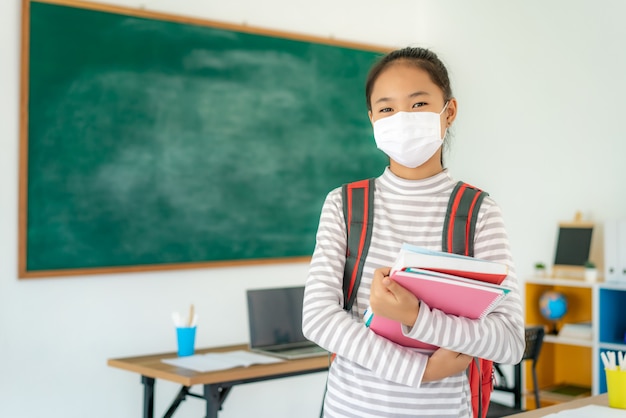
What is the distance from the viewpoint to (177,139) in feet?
12.9

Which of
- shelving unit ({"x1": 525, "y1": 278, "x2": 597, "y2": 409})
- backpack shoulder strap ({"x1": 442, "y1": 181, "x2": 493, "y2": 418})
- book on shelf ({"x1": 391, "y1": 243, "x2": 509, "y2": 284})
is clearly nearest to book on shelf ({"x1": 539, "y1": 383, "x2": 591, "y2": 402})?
shelving unit ({"x1": 525, "y1": 278, "x2": 597, "y2": 409})

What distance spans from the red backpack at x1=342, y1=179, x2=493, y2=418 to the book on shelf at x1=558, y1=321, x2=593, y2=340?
2897mm

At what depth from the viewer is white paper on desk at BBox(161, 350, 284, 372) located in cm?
291

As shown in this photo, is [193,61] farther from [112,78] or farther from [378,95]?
[378,95]

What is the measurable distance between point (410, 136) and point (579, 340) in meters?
3.08

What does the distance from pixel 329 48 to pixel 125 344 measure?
6.79 ft

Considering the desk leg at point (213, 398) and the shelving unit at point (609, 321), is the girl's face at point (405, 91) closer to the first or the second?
the desk leg at point (213, 398)

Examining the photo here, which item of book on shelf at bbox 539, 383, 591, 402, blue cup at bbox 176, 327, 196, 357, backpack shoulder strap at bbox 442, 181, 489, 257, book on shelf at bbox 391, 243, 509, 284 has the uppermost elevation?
backpack shoulder strap at bbox 442, 181, 489, 257

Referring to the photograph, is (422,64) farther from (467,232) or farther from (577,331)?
(577,331)

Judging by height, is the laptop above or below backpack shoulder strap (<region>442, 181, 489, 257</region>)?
below

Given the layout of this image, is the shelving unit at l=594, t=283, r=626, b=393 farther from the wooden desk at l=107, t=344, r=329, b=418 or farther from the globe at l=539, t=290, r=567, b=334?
the wooden desk at l=107, t=344, r=329, b=418

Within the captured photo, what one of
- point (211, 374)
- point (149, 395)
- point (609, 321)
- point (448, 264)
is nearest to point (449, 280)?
point (448, 264)

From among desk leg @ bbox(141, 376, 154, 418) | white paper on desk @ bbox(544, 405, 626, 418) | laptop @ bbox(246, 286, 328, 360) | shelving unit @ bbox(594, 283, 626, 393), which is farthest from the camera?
shelving unit @ bbox(594, 283, 626, 393)

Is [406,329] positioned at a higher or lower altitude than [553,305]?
higher
